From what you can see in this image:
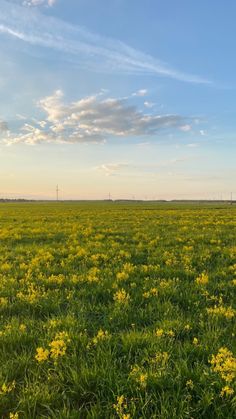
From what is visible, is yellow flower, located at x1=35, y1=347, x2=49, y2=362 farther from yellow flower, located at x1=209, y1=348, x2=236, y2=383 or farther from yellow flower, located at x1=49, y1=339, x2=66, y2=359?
yellow flower, located at x1=209, y1=348, x2=236, y2=383

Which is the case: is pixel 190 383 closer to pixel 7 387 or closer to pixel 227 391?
pixel 227 391

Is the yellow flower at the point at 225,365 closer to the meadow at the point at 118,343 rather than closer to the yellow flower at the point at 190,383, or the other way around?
the meadow at the point at 118,343

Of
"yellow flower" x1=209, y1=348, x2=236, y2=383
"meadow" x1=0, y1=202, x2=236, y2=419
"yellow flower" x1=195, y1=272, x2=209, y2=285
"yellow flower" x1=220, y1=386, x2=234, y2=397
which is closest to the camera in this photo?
"yellow flower" x1=220, y1=386, x2=234, y2=397

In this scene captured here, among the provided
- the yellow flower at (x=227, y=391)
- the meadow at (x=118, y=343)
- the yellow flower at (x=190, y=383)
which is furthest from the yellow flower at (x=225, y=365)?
the yellow flower at (x=190, y=383)

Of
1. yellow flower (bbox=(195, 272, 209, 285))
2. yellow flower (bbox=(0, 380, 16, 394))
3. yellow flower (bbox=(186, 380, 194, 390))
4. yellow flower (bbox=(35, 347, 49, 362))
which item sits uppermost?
yellow flower (bbox=(195, 272, 209, 285))

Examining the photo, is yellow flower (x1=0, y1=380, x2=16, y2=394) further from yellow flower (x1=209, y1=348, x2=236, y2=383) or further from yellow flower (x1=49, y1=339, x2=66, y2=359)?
yellow flower (x1=209, y1=348, x2=236, y2=383)

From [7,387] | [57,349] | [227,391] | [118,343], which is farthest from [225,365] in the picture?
[7,387]

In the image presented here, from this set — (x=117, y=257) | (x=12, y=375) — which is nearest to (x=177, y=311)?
(x=12, y=375)

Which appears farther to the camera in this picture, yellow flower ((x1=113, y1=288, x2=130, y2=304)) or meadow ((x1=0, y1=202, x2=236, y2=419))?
yellow flower ((x1=113, y1=288, x2=130, y2=304))

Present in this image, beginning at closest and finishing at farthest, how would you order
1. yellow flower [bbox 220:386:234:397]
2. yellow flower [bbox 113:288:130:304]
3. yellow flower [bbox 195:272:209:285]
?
yellow flower [bbox 220:386:234:397] → yellow flower [bbox 113:288:130:304] → yellow flower [bbox 195:272:209:285]

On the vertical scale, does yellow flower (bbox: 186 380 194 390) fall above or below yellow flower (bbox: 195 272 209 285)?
below

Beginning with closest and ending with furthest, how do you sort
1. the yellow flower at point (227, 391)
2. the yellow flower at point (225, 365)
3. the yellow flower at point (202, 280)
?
the yellow flower at point (227, 391) < the yellow flower at point (225, 365) < the yellow flower at point (202, 280)

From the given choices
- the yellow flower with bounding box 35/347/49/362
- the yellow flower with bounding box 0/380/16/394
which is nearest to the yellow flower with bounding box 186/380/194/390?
the yellow flower with bounding box 35/347/49/362

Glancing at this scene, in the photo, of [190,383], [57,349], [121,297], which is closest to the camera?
[190,383]
